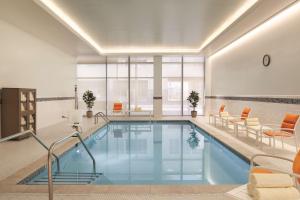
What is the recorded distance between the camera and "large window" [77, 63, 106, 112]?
13.9 meters

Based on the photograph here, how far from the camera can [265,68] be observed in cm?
731

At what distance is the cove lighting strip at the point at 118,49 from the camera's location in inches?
230

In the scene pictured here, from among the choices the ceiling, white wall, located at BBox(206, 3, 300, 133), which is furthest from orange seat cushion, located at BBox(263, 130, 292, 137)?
the ceiling

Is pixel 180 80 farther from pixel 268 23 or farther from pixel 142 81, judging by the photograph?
pixel 268 23

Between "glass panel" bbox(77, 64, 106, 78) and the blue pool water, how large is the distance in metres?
6.28

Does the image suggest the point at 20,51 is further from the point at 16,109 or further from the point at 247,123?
the point at 247,123

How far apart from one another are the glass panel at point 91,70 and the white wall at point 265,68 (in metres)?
6.60

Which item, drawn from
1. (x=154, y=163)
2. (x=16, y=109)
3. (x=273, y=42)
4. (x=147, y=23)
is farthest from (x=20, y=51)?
(x=273, y=42)

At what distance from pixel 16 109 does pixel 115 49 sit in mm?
6549

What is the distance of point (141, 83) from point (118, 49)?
101 inches

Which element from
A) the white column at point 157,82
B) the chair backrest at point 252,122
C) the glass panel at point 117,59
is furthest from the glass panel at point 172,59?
the chair backrest at point 252,122

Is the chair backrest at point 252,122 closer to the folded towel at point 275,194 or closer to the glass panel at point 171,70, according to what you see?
the folded towel at point 275,194

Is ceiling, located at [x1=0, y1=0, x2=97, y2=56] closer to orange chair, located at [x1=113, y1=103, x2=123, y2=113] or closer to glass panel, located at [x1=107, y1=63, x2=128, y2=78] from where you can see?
orange chair, located at [x1=113, y1=103, x2=123, y2=113]

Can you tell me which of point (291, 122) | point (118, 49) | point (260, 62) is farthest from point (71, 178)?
point (118, 49)
